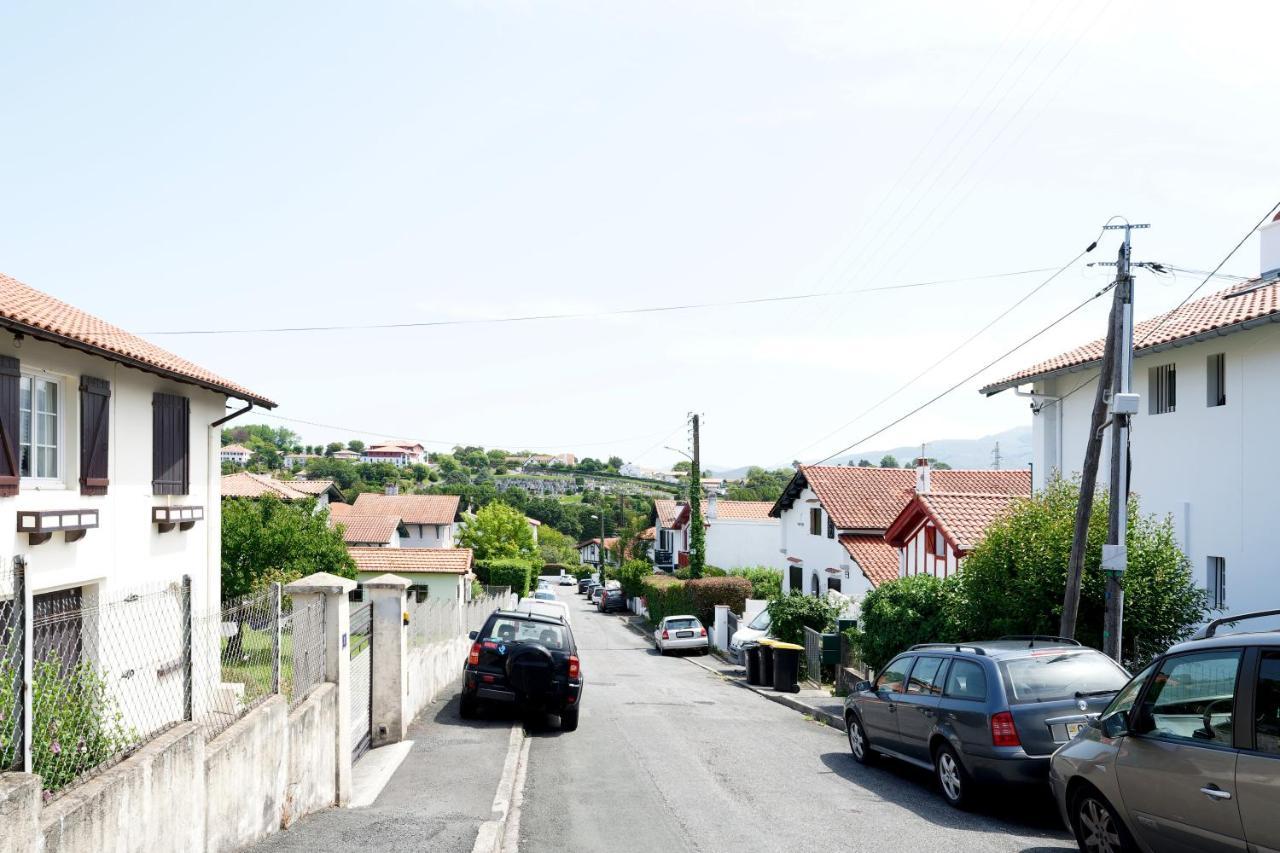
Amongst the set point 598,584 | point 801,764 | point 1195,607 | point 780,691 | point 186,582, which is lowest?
point 598,584

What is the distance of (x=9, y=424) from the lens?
11570 mm

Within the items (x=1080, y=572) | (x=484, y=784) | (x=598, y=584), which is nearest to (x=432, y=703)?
(x=484, y=784)

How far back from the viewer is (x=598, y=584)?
3319 inches

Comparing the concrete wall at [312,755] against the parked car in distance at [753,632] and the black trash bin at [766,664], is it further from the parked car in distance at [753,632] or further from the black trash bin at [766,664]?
the parked car in distance at [753,632]

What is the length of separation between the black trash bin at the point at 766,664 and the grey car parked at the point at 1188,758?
17.4 m

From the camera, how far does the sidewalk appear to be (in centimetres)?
1817

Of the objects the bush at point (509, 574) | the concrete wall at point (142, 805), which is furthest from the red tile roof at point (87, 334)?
the bush at point (509, 574)

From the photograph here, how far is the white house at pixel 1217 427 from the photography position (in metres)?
15.5

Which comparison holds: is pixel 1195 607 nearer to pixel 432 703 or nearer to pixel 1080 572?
pixel 1080 572

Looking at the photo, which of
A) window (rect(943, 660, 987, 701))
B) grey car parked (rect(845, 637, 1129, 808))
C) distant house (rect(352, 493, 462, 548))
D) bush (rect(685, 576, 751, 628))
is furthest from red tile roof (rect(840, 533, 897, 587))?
distant house (rect(352, 493, 462, 548))

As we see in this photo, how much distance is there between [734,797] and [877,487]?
2823 cm

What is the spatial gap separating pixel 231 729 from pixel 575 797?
14.4 ft

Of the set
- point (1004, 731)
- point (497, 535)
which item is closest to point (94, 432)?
point (1004, 731)

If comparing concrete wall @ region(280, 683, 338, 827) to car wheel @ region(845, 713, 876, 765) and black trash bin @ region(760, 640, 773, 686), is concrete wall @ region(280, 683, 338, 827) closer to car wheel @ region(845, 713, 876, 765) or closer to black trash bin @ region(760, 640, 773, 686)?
car wheel @ region(845, 713, 876, 765)
